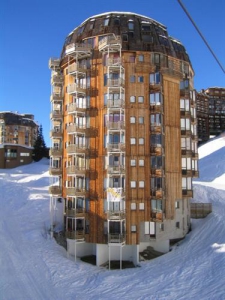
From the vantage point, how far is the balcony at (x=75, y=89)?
36812 millimetres

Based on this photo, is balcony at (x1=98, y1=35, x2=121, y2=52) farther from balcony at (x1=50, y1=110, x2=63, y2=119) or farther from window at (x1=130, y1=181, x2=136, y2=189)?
window at (x1=130, y1=181, x2=136, y2=189)

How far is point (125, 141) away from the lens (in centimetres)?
3603

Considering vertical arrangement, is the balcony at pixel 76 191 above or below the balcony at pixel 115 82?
below

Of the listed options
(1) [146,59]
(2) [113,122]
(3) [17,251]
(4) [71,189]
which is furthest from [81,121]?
(3) [17,251]

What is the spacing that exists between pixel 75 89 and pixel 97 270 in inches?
819

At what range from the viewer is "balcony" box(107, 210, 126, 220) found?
3434 centimetres

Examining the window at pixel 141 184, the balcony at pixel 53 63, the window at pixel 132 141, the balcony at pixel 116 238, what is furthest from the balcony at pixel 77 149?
the balcony at pixel 53 63

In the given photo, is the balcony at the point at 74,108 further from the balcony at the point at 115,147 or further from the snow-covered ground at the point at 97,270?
the snow-covered ground at the point at 97,270

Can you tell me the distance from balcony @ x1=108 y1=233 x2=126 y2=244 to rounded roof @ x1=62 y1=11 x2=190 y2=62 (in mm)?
21689

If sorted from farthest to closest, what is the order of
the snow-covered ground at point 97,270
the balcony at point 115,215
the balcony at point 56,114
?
1. the balcony at point 56,114
2. the balcony at point 115,215
3. the snow-covered ground at point 97,270

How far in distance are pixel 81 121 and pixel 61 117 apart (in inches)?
220

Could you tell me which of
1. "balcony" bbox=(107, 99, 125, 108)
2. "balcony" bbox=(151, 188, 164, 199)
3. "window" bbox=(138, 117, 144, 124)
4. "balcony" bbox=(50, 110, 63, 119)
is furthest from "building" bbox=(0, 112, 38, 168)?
"balcony" bbox=(151, 188, 164, 199)

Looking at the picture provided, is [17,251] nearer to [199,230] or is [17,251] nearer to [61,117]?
[61,117]

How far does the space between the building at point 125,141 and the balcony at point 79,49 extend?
0.12 meters
